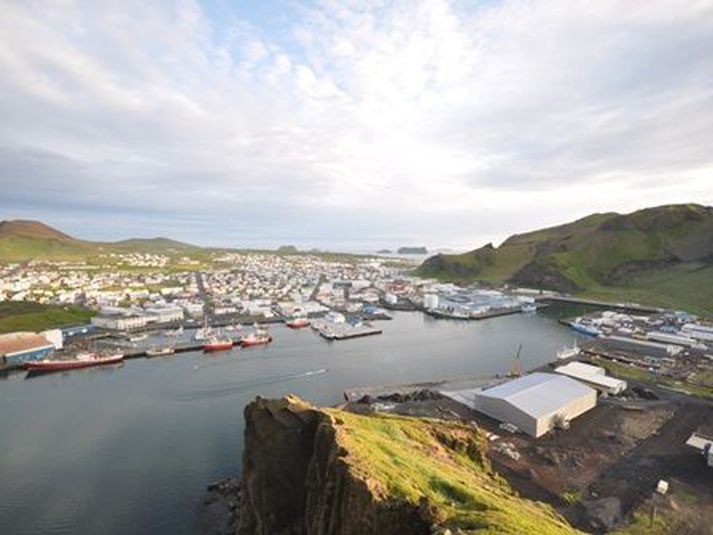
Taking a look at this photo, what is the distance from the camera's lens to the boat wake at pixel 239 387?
125 ft

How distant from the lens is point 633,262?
10838 centimetres

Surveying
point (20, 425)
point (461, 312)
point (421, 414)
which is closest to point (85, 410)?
point (20, 425)

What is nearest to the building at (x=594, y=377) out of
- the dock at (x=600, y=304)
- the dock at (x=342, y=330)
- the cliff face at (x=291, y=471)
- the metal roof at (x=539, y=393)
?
the metal roof at (x=539, y=393)

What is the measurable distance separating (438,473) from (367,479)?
2872mm

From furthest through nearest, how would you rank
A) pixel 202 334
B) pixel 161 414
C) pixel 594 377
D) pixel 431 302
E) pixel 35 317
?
1. pixel 431 302
2. pixel 35 317
3. pixel 202 334
4. pixel 594 377
5. pixel 161 414

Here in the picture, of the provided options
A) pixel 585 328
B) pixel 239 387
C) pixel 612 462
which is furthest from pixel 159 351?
pixel 585 328

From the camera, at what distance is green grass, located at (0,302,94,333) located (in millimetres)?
58562

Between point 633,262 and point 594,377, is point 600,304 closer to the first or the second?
point 633,262

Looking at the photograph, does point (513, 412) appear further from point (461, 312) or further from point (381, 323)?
point (461, 312)

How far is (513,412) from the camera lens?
2953 centimetres

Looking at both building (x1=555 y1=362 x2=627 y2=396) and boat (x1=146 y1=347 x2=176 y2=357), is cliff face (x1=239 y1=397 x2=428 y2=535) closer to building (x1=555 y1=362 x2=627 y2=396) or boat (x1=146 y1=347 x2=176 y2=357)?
building (x1=555 y1=362 x2=627 y2=396)

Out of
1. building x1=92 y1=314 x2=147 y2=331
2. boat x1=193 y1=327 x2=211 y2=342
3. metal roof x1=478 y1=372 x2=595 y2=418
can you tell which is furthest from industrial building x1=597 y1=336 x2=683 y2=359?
building x1=92 y1=314 x2=147 y2=331

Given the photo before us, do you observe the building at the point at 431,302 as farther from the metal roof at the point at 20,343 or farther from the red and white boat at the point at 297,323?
the metal roof at the point at 20,343

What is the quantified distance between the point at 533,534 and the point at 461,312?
237 feet
